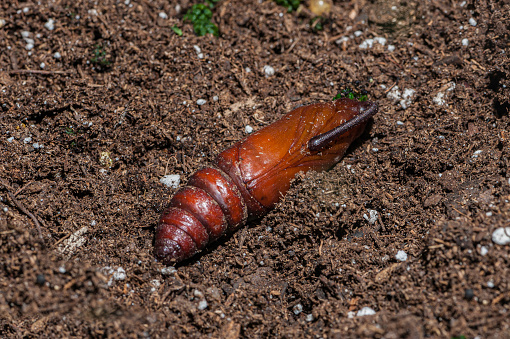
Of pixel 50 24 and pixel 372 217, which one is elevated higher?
pixel 50 24

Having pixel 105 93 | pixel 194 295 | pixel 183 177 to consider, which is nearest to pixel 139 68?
pixel 105 93

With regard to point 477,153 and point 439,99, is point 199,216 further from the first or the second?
point 439,99

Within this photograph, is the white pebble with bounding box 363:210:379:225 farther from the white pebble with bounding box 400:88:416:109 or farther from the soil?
the white pebble with bounding box 400:88:416:109

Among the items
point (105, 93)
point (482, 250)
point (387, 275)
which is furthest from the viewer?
point (105, 93)

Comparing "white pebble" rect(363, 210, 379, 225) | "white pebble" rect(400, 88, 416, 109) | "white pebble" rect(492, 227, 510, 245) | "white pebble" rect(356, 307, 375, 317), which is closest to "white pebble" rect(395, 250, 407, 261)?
"white pebble" rect(363, 210, 379, 225)

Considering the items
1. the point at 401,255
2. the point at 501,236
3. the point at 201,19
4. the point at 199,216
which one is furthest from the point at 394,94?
the point at 199,216

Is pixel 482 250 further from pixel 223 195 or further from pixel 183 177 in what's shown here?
pixel 183 177

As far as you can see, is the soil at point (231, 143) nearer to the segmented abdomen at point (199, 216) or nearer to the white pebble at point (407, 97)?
the white pebble at point (407, 97)
